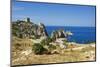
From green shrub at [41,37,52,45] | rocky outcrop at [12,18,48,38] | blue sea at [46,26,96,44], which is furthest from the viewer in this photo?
blue sea at [46,26,96,44]

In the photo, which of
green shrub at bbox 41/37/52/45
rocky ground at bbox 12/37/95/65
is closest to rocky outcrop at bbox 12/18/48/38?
green shrub at bbox 41/37/52/45

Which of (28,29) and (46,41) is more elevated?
(28,29)

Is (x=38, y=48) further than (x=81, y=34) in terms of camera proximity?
No

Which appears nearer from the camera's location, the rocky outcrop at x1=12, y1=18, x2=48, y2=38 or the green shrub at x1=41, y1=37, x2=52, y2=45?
the rocky outcrop at x1=12, y1=18, x2=48, y2=38

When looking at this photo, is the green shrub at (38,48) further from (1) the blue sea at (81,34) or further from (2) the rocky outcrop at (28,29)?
(1) the blue sea at (81,34)

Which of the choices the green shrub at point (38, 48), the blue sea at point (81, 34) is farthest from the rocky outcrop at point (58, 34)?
the green shrub at point (38, 48)

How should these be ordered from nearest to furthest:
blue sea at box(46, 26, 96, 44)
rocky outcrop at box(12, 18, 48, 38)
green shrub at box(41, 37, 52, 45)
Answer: rocky outcrop at box(12, 18, 48, 38) → green shrub at box(41, 37, 52, 45) → blue sea at box(46, 26, 96, 44)

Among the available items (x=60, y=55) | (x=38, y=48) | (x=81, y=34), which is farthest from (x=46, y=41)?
(x=81, y=34)

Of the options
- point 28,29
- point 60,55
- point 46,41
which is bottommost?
point 60,55

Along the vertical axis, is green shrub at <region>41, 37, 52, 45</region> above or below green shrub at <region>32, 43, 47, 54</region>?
above

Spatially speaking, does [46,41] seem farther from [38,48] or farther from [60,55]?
[60,55]

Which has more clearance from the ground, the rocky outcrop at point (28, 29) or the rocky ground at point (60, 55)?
the rocky outcrop at point (28, 29)

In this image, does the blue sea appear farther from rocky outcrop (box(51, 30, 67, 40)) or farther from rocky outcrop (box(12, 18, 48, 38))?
rocky outcrop (box(12, 18, 48, 38))

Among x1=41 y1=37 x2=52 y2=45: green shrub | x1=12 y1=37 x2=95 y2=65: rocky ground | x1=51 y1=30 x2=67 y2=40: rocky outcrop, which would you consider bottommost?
x1=12 y1=37 x2=95 y2=65: rocky ground
